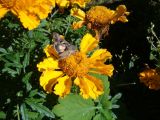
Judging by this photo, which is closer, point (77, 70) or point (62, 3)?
point (77, 70)

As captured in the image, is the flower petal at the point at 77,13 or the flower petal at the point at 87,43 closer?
the flower petal at the point at 87,43

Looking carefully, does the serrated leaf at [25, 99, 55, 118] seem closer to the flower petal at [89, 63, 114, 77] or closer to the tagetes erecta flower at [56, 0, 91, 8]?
the flower petal at [89, 63, 114, 77]

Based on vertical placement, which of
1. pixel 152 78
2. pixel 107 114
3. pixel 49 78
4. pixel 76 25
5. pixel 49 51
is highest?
pixel 76 25

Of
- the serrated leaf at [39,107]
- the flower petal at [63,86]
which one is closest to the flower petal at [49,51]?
the flower petal at [63,86]

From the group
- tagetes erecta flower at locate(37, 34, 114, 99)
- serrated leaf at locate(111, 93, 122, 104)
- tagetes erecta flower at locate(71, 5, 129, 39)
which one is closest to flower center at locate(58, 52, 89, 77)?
tagetes erecta flower at locate(37, 34, 114, 99)

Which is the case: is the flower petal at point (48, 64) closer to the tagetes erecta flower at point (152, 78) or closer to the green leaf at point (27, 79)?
the green leaf at point (27, 79)

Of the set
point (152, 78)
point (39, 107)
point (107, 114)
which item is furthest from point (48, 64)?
point (152, 78)

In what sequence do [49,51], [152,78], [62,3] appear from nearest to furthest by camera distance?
[49,51], [62,3], [152,78]

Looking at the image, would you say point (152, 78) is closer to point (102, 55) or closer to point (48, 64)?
point (102, 55)
